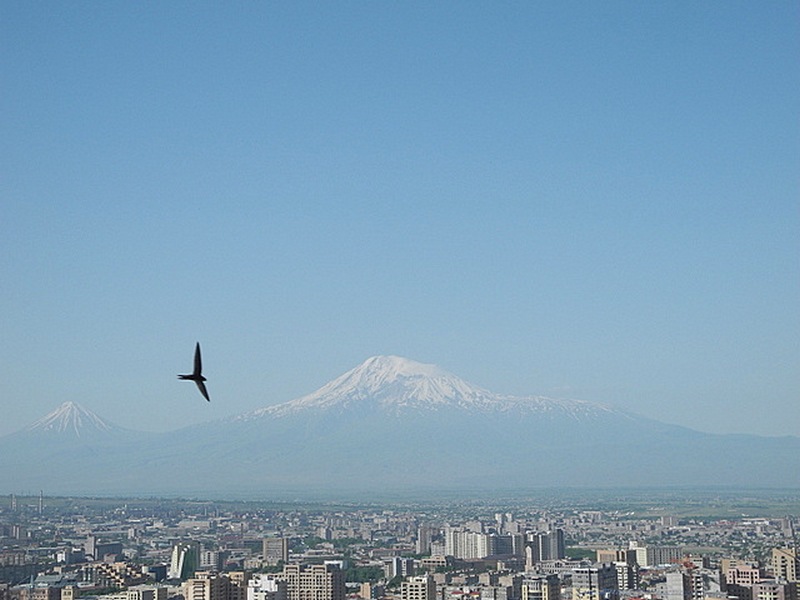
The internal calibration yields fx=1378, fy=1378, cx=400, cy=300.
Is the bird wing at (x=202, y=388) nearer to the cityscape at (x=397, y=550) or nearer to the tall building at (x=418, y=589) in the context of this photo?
the cityscape at (x=397, y=550)

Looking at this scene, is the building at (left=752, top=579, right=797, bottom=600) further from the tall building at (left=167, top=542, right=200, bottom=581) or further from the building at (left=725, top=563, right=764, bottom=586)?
the tall building at (left=167, top=542, right=200, bottom=581)

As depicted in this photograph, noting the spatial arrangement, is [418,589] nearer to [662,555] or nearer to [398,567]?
[398,567]

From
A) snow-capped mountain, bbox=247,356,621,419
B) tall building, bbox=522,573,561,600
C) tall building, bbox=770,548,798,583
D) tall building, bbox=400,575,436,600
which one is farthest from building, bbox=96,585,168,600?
snow-capped mountain, bbox=247,356,621,419

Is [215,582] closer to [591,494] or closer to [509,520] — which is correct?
[509,520]

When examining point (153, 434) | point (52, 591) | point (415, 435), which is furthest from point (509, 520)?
point (153, 434)

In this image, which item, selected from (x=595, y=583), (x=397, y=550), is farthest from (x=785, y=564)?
(x=397, y=550)

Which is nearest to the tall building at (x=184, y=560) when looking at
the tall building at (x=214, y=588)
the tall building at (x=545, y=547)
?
the tall building at (x=214, y=588)
